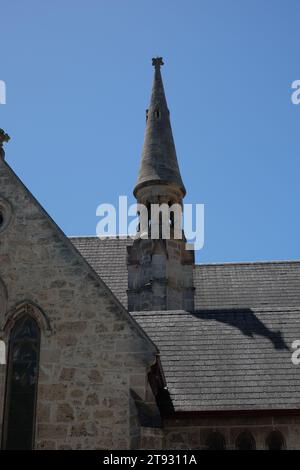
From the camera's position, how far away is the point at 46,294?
11.2 meters

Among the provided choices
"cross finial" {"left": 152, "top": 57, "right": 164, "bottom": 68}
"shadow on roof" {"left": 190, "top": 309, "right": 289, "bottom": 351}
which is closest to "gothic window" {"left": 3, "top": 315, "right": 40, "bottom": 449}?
"shadow on roof" {"left": 190, "top": 309, "right": 289, "bottom": 351}

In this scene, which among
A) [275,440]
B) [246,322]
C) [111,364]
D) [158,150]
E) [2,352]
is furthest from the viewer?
[158,150]

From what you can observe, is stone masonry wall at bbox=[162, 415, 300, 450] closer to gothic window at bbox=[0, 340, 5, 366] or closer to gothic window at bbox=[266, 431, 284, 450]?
gothic window at bbox=[266, 431, 284, 450]

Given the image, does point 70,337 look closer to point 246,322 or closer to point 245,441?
point 245,441

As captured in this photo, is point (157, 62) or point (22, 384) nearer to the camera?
point (22, 384)

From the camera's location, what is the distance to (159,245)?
20375mm

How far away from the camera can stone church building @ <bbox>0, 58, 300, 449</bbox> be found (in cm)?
1038

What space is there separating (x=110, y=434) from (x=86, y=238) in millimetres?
14261

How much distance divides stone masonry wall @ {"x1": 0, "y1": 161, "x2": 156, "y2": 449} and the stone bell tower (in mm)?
8506

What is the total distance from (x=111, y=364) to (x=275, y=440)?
3.08 m

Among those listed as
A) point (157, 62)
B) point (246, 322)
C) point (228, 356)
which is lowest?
point (228, 356)

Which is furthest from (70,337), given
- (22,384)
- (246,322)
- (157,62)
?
(157,62)

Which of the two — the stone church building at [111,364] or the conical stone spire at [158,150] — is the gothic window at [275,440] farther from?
the conical stone spire at [158,150]

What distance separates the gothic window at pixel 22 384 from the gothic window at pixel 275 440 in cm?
382
